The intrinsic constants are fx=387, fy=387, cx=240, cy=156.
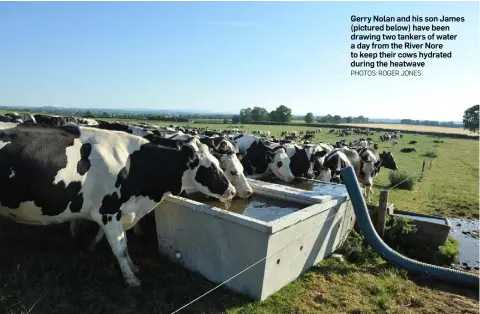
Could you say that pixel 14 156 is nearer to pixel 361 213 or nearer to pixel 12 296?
pixel 12 296

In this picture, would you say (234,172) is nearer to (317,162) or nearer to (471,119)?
(317,162)

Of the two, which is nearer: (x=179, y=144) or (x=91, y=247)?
(x=91, y=247)

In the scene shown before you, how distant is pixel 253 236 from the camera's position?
4996 mm

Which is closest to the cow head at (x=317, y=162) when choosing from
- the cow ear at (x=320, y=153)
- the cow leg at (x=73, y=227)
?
the cow ear at (x=320, y=153)

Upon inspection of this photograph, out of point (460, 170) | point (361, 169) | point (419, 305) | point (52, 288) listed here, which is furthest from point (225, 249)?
point (460, 170)

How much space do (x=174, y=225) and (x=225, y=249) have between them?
1.05m

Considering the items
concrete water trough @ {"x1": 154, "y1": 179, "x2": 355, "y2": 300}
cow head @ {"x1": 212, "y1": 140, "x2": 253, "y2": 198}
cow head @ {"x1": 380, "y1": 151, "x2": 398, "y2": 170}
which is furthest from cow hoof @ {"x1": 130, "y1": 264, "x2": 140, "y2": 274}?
cow head @ {"x1": 380, "y1": 151, "x2": 398, "y2": 170}

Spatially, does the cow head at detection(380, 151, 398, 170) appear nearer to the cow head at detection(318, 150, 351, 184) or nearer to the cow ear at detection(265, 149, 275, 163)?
the cow head at detection(318, 150, 351, 184)

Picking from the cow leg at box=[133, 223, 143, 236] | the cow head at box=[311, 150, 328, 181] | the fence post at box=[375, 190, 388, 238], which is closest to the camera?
the cow leg at box=[133, 223, 143, 236]

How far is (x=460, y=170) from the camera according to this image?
2656 cm

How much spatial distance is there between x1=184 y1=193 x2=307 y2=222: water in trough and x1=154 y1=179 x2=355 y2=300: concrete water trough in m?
0.02

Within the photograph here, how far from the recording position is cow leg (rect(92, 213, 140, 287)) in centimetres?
520

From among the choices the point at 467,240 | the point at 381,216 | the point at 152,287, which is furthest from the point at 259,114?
the point at 152,287

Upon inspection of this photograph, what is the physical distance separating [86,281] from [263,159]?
22.9 feet
